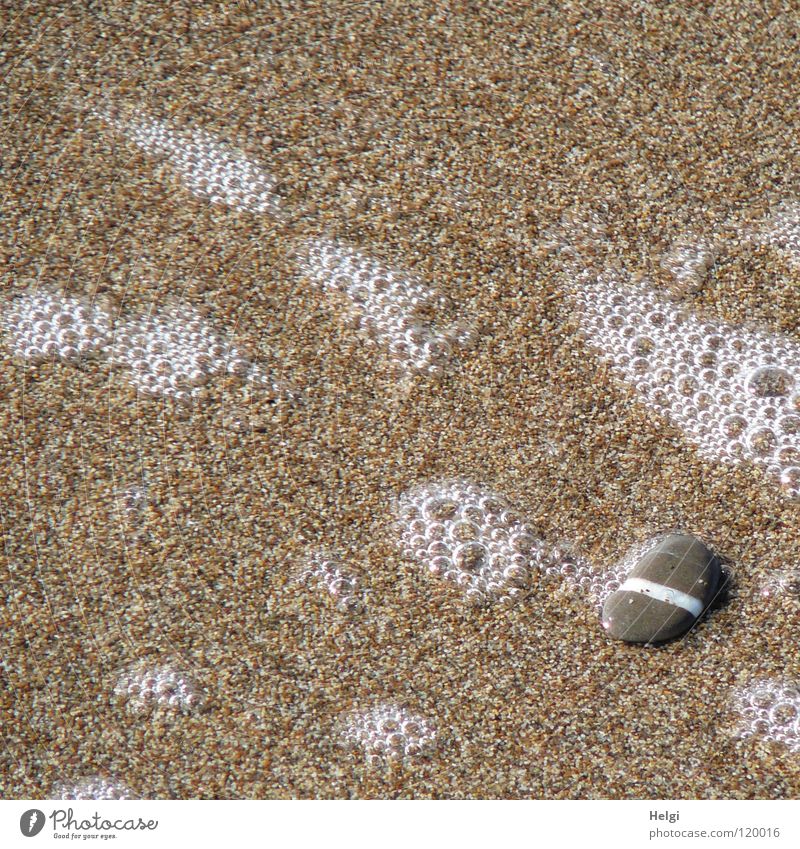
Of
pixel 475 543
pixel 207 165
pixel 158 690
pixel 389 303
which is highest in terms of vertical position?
pixel 207 165

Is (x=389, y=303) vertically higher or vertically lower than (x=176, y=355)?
higher

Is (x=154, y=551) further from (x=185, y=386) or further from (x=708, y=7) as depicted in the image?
(x=708, y=7)

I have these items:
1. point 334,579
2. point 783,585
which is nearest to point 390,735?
point 334,579

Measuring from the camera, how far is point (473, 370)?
1.64 m

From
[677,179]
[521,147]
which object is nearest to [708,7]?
[677,179]

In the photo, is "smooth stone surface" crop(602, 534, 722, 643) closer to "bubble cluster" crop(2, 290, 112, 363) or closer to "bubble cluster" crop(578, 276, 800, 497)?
"bubble cluster" crop(578, 276, 800, 497)

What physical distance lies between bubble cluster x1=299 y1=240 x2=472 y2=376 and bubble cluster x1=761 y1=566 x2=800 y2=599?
0.78 meters

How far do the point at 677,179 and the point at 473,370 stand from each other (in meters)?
0.60

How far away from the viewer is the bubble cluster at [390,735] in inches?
61.3

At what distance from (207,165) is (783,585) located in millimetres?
1487

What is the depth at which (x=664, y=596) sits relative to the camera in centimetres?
154

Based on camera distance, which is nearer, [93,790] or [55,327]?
[93,790]
